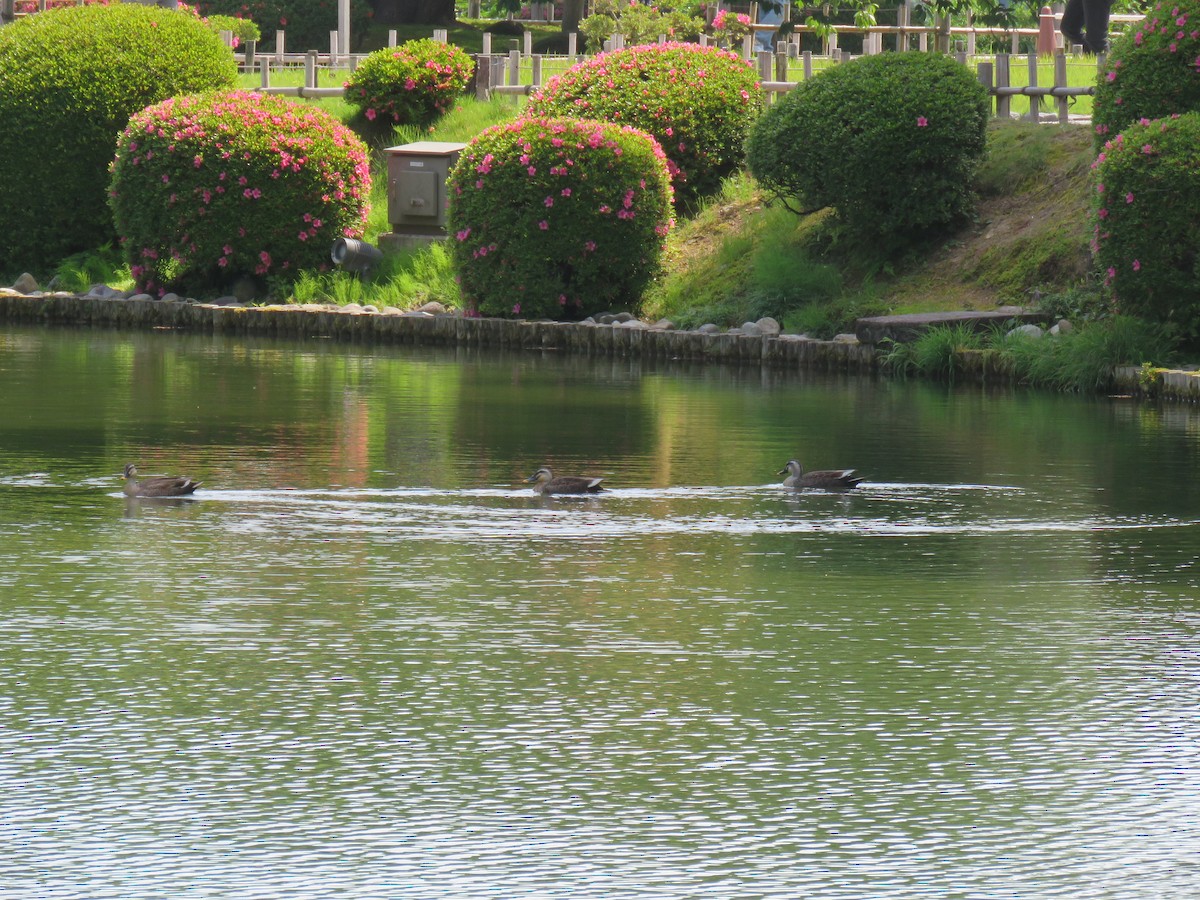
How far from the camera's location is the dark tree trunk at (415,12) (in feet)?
202

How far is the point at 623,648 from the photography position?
9492 mm

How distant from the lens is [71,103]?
32.2 metres

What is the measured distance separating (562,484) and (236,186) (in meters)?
16.2

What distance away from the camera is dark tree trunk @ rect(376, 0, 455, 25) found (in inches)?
2427

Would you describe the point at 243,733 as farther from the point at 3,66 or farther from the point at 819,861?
the point at 3,66

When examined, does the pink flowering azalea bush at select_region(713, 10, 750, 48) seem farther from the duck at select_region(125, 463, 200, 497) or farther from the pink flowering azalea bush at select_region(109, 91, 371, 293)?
the duck at select_region(125, 463, 200, 497)

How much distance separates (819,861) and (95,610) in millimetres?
4592

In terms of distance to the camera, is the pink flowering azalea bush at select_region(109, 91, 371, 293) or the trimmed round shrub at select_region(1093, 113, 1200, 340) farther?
the pink flowering azalea bush at select_region(109, 91, 371, 293)

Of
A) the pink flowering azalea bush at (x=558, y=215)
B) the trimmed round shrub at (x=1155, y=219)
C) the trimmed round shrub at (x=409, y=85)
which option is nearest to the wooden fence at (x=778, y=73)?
the trimmed round shrub at (x=409, y=85)

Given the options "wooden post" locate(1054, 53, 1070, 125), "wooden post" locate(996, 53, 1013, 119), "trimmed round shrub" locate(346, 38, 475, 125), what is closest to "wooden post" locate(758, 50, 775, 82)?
"wooden post" locate(996, 53, 1013, 119)

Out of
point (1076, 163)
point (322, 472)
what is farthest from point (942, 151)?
point (322, 472)

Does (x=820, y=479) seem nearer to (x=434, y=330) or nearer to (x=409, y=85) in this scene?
(x=434, y=330)

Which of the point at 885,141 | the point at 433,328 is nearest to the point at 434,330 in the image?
the point at 433,328

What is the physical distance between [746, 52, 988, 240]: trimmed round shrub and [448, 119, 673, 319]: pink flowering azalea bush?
1.59 m
